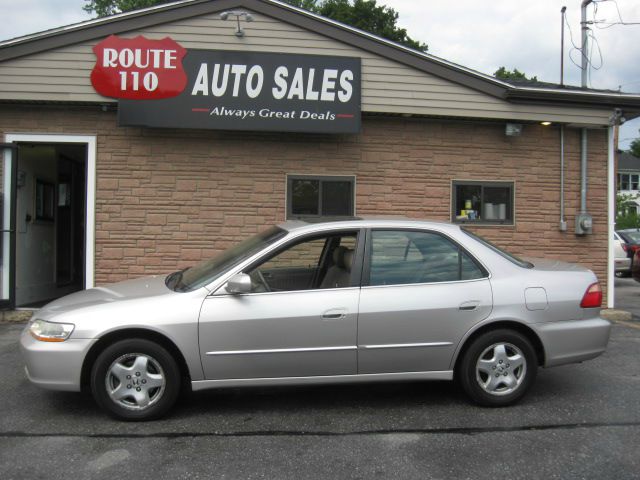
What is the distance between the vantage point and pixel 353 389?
16.7ft

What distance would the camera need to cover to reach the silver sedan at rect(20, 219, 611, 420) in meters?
4.14

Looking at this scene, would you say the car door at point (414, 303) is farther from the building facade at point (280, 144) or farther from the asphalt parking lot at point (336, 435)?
the building facade at point (280, 144)

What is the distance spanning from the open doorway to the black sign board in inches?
64.3

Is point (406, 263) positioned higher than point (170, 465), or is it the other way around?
point (406, 263)

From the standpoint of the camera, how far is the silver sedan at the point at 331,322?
13.6 ft

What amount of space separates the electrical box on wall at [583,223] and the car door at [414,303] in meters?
4.94

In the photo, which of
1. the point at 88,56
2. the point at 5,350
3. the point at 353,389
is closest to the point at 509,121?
the point at 353,389

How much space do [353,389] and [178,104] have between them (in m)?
4.70

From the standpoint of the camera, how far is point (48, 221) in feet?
32.4

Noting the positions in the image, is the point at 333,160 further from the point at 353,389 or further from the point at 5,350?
the point at 5,350

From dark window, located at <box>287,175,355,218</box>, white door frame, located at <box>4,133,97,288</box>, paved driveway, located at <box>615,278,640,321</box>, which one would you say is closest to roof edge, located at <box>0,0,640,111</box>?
white door frame, located at <box>4,133,97,288</box>

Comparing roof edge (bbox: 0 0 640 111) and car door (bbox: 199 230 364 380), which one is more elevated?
roof edge (bbox: 0 0 640 111)

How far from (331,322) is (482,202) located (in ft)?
17.4

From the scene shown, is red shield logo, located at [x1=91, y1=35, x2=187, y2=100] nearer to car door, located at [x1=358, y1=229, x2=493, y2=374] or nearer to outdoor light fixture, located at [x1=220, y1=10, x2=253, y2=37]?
outdoor light fixture, located at [x1=220, y1=10, x2=253, y2=37]
